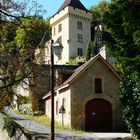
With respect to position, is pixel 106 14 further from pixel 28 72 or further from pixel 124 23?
pixel 28 72

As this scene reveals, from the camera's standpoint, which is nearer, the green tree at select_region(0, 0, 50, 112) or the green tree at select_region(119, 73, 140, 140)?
the green tree at select_region(0, 0, 50, 112)

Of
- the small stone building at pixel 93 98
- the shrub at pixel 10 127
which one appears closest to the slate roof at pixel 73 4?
the small stone building at pixel 93 98

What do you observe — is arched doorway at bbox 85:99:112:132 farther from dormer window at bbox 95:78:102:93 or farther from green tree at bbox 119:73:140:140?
green tree at bbox 119:73:140:140

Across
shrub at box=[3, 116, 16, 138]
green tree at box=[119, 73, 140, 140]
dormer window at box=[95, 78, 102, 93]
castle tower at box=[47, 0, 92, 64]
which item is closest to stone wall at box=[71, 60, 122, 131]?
dormer window at box=[95, 78, 102, 93]

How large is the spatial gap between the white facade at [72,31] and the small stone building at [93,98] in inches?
1607

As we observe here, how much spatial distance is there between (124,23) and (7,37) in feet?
20.6

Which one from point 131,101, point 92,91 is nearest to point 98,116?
point 92,91

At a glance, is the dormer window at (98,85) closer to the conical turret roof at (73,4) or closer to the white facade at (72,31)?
the white facade at (72,31)

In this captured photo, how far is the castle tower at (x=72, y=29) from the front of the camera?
7994 centimetres

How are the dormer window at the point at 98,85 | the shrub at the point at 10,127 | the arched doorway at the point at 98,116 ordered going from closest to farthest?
1. the shrub at the point at 10,127
2. the arched doorway at the point at 98,116
3. the dormer window at the point at 98,85

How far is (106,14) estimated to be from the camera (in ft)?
78.5

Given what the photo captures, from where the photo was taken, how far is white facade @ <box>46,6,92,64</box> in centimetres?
7981

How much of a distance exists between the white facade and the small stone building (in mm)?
40826

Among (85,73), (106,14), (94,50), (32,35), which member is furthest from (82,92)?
(94,50)
